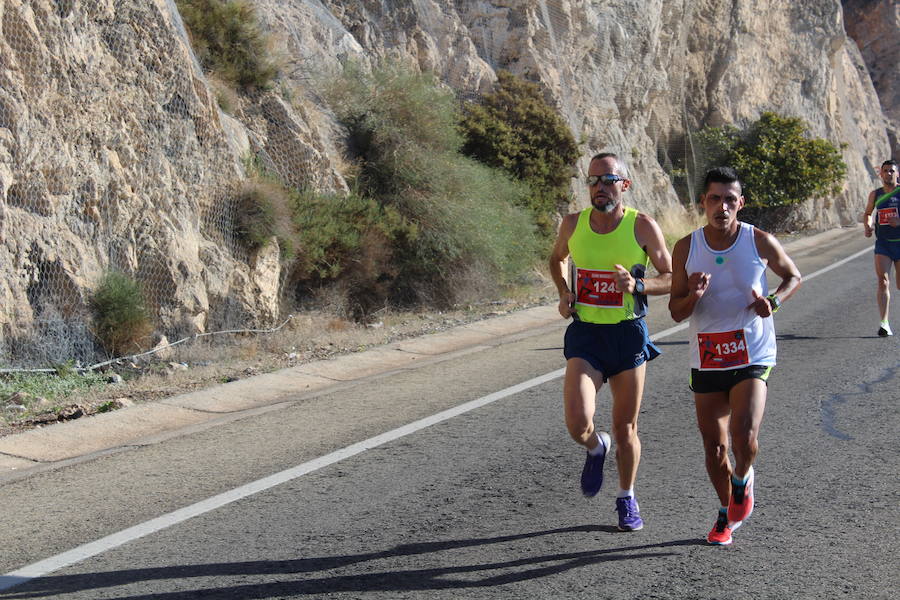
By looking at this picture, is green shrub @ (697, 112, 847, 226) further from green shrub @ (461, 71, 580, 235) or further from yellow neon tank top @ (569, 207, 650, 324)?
yellow neon tank top @ (569, 207, 650, 324)

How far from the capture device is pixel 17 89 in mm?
9852

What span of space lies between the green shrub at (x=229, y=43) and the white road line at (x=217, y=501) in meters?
7.40

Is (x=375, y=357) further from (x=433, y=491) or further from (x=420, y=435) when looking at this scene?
(x=433, y=491)

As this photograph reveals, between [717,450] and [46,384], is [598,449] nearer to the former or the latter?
[717,450]

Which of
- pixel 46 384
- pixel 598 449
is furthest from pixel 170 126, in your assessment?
pixel 598 449

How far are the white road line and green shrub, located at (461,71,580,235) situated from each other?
10364 millimetres

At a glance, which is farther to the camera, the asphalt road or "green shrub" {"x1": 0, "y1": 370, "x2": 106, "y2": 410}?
"green shrub" {"x1": 0, "y1": 370, "x2": 106, "y2": 410}

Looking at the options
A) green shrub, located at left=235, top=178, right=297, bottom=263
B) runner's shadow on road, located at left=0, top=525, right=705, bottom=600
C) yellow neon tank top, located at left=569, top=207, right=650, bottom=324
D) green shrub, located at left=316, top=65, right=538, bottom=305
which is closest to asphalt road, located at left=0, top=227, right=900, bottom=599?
runner's shadow on road, located at left=0, top=525, right=705, bottom=600

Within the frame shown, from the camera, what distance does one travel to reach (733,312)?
4.62 meters

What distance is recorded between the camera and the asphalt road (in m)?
4.32

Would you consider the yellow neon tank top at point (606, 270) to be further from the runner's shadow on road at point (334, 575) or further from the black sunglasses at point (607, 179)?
the runner's shadow on road at point (334, 575)

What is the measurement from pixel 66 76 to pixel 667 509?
8.24 meters

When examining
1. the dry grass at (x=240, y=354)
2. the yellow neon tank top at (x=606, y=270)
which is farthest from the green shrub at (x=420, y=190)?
the yellow neon tank top at (x=606, y=270)

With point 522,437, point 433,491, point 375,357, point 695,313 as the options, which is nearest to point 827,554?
point 695,313
